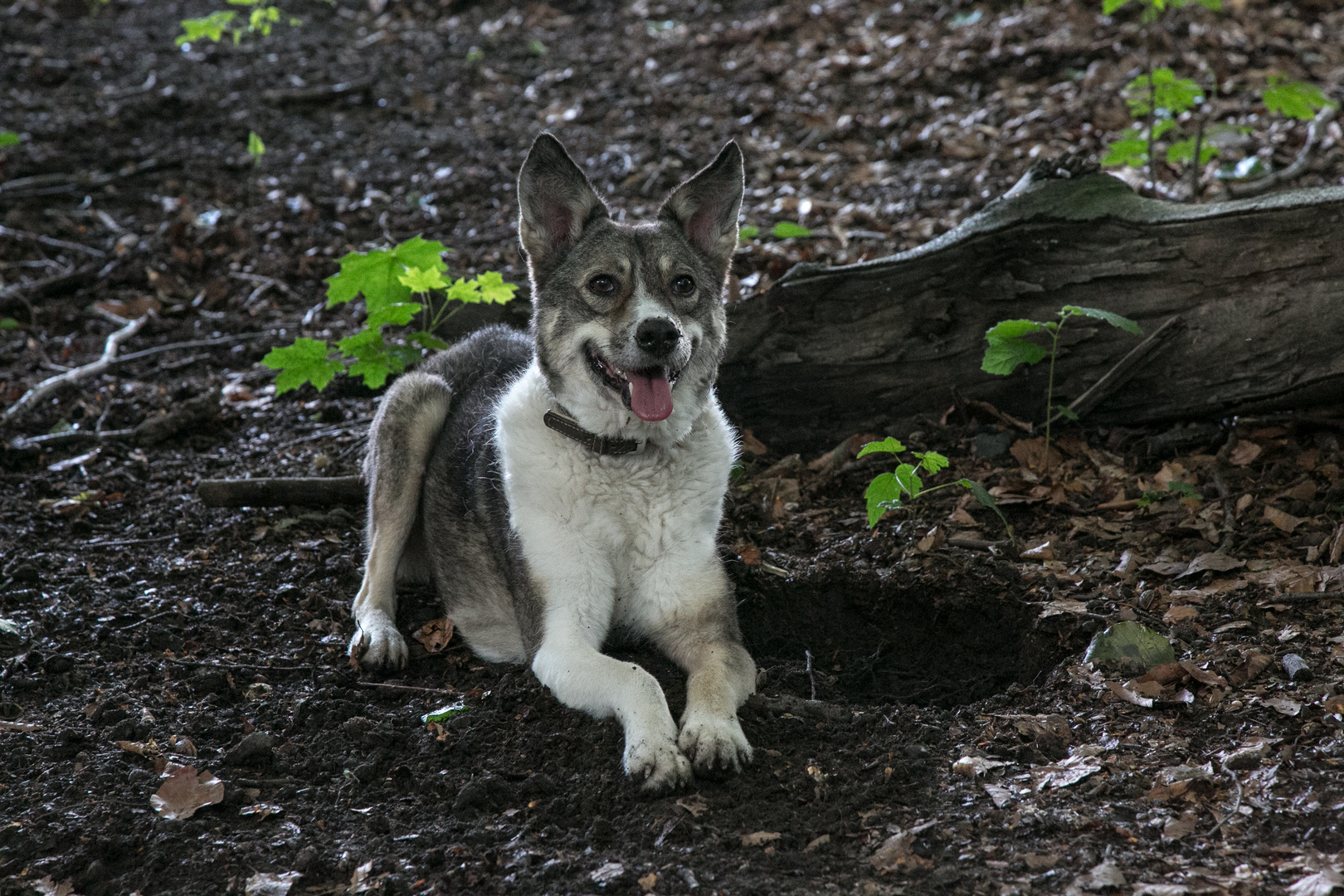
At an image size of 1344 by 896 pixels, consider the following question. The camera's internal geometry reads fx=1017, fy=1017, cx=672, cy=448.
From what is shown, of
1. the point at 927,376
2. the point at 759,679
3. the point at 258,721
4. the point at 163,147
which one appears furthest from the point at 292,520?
the point at 163,147

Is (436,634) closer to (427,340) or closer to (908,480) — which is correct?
(427,340)

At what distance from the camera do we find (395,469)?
16.8 feet

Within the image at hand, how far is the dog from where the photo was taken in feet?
12.9

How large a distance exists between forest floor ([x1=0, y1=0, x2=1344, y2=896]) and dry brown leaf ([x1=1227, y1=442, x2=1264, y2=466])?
0.17ft

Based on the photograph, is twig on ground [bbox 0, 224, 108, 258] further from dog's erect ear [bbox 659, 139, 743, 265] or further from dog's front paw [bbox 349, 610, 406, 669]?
dog's erect ear [bbox 659, 139, 743, 265]

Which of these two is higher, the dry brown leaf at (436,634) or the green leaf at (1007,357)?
the green leaf at (1007,357)

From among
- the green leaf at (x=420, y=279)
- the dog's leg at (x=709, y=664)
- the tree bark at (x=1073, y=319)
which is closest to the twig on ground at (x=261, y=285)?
the green leaf at (x=420, y=279)

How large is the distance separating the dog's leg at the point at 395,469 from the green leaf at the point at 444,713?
0.95 metres

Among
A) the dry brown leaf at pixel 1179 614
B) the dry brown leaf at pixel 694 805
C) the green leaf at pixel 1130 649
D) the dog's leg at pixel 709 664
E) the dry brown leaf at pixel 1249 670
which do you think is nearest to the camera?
the dry brown leaf at pixel 694 805

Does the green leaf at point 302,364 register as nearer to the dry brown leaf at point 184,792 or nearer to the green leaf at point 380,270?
the green leaf at point 380,270

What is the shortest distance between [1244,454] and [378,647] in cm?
420

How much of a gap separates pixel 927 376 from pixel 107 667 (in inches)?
166

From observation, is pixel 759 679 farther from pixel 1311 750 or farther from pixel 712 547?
pixel 1311 750

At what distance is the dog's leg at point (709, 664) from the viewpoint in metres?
3.41
